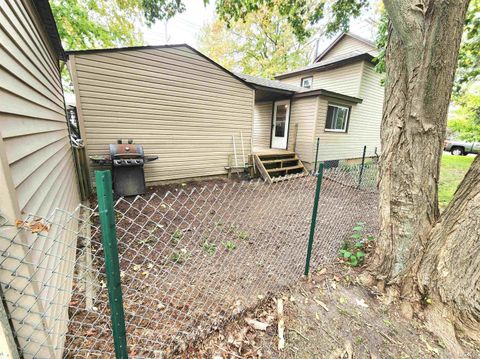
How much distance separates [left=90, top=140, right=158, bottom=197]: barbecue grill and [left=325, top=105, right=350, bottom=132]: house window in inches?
283

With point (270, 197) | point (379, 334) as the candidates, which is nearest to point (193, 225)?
point (270, 197)

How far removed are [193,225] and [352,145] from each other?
29.9 ft

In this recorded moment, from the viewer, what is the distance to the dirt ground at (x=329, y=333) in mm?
1644

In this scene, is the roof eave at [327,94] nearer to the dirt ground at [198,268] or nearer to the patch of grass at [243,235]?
the dirt ground at [198,268]

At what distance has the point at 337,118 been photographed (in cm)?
900

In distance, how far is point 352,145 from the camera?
998 centimetres

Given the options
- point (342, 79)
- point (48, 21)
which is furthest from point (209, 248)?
point (342, 79)

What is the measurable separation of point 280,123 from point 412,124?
798cm

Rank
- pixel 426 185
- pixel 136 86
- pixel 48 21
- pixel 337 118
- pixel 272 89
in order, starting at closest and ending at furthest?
pixel 426 185, pixel 48 21, pixel 136 86, pixel 272 89, pixel 337 118

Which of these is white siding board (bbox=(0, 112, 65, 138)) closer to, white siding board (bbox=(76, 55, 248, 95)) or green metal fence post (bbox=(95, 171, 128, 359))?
green metal fence post (bbox=(95, 171, 128, 359))

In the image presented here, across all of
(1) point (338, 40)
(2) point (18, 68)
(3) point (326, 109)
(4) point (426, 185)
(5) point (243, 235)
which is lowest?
(5) point (243, 235)

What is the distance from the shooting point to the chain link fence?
1150 mm

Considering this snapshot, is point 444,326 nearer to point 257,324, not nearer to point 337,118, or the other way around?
point 257,324

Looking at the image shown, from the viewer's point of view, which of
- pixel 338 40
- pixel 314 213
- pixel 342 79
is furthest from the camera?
pixel 338 40
